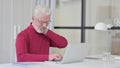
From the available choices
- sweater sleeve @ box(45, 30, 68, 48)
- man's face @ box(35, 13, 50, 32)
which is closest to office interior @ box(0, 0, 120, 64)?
sweater sleeve @ box(45, 30, 68, 48)

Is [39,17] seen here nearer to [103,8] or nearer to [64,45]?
[64,45]

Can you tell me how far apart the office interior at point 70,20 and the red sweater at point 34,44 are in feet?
4.38

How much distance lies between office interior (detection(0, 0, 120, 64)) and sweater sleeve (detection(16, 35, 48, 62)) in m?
1.77

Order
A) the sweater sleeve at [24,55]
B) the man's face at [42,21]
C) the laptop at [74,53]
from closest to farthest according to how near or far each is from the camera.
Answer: the laptop at [74,53], the sweater sleeve at [24,55], the man's face at [42,21]

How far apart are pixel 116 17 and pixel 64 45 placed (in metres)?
1.30

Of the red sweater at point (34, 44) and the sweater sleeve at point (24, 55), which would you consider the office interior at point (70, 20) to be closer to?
the red sweater at point (34, 44)

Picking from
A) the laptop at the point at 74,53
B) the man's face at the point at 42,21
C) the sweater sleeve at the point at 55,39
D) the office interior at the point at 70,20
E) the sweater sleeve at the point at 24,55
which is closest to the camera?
the laptop at the point at 74,53

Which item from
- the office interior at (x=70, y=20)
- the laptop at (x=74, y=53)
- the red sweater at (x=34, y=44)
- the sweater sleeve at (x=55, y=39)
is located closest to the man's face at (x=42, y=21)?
the red sweater at (x=34, y=44)

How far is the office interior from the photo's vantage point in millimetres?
3658

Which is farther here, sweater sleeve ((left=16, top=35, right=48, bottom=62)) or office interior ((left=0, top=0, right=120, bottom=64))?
office interior ((left=0, top=0, right=120, bottom=64))

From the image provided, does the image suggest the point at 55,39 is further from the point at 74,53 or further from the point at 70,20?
the point at 70,20

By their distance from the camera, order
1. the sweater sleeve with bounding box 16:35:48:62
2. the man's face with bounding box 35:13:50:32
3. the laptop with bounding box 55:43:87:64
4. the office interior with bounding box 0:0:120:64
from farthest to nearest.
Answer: the office interior with bounding box 0:0:120:64 < the man's face with bounding box 35:13:50:32 < the sweater sleeve with bounding box 16:35:48:62 < the laptop with bounding box 55:43:87:64

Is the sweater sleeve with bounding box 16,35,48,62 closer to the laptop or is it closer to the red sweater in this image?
the red sweater

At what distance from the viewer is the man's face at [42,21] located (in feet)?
7.12
